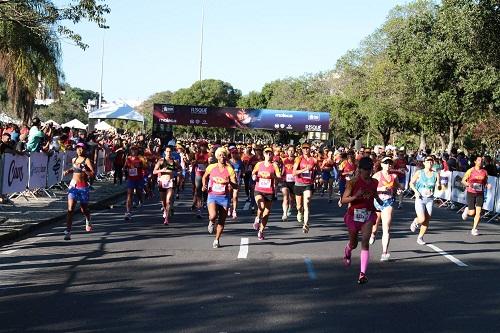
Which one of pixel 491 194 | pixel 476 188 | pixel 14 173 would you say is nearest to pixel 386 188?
pixel 476 188

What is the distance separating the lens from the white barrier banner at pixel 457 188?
23.9 meters

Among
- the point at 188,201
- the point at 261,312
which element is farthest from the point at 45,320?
the point at 188,201

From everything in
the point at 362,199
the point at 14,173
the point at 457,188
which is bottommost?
the point at 457,188

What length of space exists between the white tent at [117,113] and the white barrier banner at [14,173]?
1407 centimetres

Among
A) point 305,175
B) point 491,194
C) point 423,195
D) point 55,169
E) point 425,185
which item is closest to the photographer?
point 423,195

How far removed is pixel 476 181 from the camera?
1644cm

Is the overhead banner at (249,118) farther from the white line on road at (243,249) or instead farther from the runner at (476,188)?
the white line on road at (243,249)

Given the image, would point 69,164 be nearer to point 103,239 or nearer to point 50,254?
point 103,239

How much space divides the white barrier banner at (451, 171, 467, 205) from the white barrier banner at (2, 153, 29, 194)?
13926 millimetres

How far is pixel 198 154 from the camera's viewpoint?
1908 centimetres

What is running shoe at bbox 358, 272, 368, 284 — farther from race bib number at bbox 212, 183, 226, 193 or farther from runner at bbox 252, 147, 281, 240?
runner at bbox 252, 147, 281, 240

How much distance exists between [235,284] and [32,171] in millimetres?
10640

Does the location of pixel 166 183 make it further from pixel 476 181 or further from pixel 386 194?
pixel 476 181

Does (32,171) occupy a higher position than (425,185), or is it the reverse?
(425,185)
